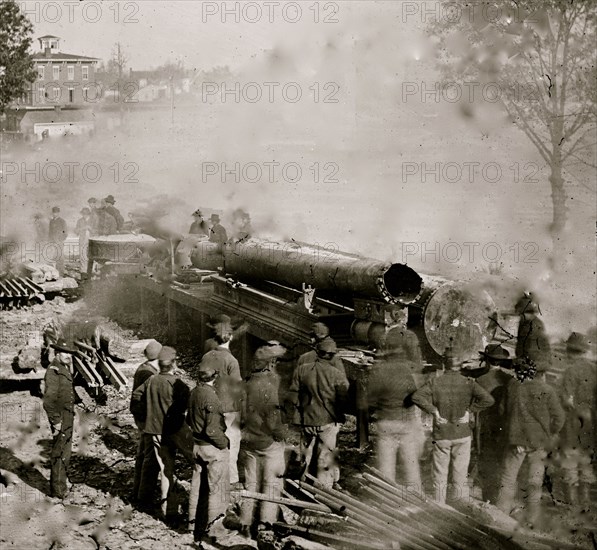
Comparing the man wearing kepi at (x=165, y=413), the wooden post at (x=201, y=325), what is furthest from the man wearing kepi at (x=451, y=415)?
the wooden post at (x=201, y=325)

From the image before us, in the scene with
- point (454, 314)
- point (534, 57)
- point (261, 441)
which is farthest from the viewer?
point (534, 57)

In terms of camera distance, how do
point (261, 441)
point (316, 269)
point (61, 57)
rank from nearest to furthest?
point (261, 441) → point (316, 269) → point (61, 57)

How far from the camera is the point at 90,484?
8.05 metres

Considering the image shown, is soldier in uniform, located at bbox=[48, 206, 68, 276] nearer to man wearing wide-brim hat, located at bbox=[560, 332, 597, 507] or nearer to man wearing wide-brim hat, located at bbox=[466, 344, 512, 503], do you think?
man wearing wide-brim hat, located at bbox=[466, 344, 512, 503]

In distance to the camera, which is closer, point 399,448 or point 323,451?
point 399,448

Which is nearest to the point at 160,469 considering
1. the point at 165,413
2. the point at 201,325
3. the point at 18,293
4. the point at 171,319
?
the point at 165,413

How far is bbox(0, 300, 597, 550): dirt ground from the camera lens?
6.82 metres

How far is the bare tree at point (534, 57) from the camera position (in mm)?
15414

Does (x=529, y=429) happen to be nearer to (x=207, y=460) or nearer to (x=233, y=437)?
(x=207, y=460)

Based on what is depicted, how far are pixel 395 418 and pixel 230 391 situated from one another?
161cm

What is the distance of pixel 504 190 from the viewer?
70.9ft

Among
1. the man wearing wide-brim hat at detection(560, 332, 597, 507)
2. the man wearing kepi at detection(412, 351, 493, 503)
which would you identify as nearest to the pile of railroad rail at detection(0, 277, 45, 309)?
the man wearing kepi at detection(412, 351, 493, 503)

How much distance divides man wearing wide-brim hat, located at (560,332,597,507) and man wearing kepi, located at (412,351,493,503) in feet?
2.74

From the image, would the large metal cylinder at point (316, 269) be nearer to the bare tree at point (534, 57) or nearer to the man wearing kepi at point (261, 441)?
the man wearing kepi at point (261, 441)
